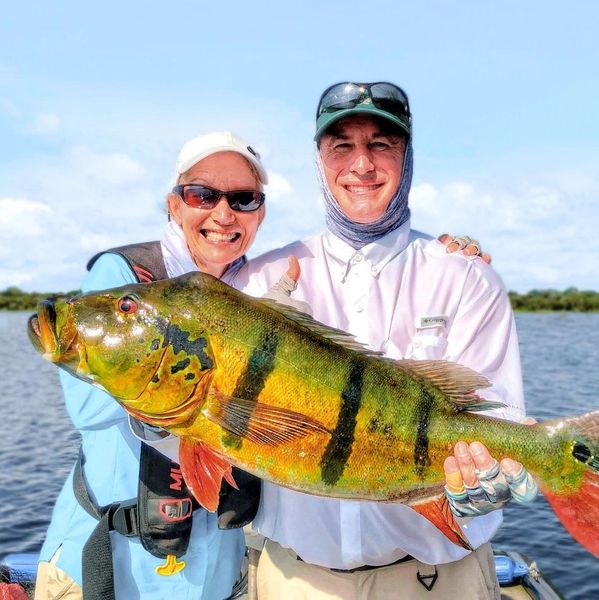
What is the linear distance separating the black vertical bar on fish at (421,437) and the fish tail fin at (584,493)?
21.3 inches

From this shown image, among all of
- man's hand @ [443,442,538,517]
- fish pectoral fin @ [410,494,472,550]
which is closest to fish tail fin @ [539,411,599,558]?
man's hand @ [443,442,538,517]

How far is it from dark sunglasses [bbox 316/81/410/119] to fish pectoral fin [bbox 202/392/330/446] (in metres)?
1.86

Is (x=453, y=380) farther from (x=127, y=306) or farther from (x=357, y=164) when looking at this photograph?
(x=127, y=306)

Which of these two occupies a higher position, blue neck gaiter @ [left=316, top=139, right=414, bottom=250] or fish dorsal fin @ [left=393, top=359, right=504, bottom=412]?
blue neck gaiter @ [left=316, top=139, right=414, bottom=250]

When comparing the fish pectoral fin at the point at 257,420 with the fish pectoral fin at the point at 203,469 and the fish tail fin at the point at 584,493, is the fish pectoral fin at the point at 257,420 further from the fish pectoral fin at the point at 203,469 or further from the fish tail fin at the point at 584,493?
the fish tail fin at the point at 584,493

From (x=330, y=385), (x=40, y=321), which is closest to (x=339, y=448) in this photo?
(x=330, y=385)

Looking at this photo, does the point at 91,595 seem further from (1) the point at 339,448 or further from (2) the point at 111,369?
(1) the point at 339,448

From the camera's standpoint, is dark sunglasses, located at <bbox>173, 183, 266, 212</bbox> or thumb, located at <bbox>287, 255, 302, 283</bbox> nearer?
thumb, located at <bbox>287, 255, 302, 283</bbox>

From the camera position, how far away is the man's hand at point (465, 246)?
3.98m

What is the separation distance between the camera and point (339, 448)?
303cm

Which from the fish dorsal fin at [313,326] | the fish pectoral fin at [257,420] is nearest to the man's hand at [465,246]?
the fish dorsal fin at [313,326]

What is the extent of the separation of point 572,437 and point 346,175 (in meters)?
1.87

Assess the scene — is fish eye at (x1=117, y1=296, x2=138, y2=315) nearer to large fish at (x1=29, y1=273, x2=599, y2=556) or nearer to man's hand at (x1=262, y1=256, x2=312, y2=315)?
large fish at (x1=29, y1=273, x2=599, y2=556)

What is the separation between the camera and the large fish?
2982 mm
